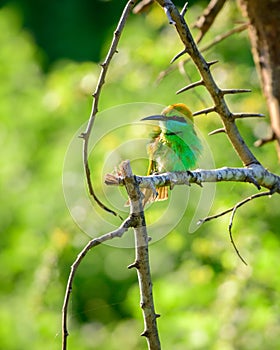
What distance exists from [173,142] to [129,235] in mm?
339

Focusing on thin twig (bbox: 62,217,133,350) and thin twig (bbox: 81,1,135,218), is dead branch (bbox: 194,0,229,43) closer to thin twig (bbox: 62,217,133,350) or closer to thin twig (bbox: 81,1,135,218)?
thin twig (bbox: 81,1,135,218)

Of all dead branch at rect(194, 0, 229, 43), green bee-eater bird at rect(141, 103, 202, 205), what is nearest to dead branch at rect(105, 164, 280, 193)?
green bee-eater bird at rect(141, 103, 202, 205)

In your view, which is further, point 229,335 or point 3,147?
point 3,147

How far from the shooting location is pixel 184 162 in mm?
2559

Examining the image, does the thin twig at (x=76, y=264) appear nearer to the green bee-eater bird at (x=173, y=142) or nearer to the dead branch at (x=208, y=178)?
the dead branch at (x=208, y=178)

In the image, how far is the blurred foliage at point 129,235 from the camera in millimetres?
3992

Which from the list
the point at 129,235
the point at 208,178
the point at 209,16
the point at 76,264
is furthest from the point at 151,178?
the point at 209,16

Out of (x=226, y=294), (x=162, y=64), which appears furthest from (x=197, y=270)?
(x=162, y=64)

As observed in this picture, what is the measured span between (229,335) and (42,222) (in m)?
2.88

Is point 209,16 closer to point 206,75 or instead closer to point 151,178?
point 206,75

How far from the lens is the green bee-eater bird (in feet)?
8.41

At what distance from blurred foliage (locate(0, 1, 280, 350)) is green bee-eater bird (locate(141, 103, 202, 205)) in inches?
8.5

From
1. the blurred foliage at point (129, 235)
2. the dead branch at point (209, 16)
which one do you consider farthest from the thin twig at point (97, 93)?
the dead branch at point (209, 16)

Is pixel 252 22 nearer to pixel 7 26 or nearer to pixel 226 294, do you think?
pixel 226 294
